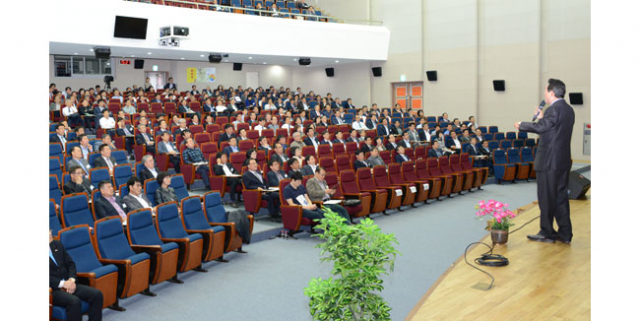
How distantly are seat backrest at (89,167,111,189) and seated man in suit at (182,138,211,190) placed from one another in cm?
209

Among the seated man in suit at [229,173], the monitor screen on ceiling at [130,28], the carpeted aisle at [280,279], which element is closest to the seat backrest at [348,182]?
the carpeted aisle at [280,279]

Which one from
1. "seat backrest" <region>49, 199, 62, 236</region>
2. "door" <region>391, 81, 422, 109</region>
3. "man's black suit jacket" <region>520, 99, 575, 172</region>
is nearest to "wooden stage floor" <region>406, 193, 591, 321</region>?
"man's black suit jacket" <region>520, 99, 575, 172</region>

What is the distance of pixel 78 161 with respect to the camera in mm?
7520

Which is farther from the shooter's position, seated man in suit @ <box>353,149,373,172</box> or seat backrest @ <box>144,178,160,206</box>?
seated man in suit @ <box>353,149,373,172</box>

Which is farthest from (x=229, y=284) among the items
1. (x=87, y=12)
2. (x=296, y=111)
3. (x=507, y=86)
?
(x=507, y=86)

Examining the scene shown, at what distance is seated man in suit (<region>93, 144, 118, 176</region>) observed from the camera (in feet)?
25.1

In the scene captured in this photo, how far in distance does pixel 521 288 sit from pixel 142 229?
346 centimetres

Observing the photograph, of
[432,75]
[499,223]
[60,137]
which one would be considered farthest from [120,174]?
[432,75]

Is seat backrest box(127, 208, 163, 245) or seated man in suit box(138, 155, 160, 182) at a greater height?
seated man in suit box(138, 155, 160, 182)

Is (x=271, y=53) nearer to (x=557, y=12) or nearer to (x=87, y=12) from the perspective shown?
(x=87, y=12)

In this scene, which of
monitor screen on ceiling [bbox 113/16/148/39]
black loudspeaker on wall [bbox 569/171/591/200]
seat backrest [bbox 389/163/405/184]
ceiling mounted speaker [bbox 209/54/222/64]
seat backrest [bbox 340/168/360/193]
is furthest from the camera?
ceiling mounted speaker [bbox 209/54/222/64]

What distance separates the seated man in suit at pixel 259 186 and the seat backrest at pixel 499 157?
20.0 ft

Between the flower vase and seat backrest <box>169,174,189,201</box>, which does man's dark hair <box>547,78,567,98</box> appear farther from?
seat backrest <box>169,174,189,201</box>

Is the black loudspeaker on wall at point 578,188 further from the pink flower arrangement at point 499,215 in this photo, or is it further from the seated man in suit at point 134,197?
the seated man in suit at point 134,197
